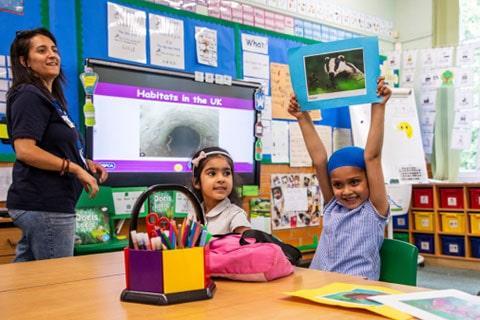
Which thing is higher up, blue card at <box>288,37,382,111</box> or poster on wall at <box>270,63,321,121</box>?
poster on wall at <box>270,63,321,121</box>

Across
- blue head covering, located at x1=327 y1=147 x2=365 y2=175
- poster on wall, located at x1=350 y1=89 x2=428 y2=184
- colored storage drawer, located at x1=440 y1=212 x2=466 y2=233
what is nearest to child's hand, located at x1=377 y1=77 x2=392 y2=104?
blue head covering, located at x1=327 y1=147 x2=365 y2=175

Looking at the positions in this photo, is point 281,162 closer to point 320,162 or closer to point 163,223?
point 320,162

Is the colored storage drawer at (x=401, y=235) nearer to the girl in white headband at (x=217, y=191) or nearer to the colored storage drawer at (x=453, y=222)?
the colored storage drawer at (x=453, y=222)

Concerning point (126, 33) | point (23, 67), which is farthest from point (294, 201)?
point (23, 67)

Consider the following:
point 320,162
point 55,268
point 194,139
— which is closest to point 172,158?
point 194,139

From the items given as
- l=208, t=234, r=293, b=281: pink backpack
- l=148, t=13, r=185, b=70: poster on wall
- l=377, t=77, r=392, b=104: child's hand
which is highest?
l=148, t=13, r=185, b=70: poster on wall

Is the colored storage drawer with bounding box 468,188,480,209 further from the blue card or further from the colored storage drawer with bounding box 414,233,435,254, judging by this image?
the blue card

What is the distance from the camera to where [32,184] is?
1897 mm

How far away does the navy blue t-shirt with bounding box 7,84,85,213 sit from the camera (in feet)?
6.19

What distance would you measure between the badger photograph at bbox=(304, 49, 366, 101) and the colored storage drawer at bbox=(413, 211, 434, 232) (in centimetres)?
363

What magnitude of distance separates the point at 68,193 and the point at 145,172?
1.20 meters

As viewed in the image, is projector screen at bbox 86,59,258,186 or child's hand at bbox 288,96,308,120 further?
projector screen at bbox 86,59,258,186

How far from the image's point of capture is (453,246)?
4.64 metres

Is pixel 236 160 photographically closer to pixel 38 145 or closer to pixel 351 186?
pixel 38 145
